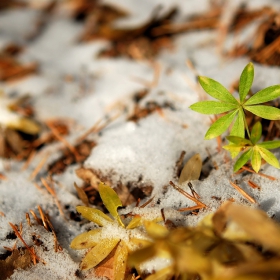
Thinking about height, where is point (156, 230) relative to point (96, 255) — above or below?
above

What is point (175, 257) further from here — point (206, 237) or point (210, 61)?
point (210, 61)

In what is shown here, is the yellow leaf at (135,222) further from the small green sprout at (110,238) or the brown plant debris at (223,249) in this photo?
the brown plant debris at (223,249)

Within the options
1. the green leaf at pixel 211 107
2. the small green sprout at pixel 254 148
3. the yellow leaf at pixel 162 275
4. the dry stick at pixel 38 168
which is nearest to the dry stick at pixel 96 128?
the dry stick at pixel 38 168

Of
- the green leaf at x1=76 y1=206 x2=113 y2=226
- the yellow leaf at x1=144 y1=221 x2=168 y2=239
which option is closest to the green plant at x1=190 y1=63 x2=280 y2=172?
the yellow leaf at x1=144 y1=221 x2=168 y2=239

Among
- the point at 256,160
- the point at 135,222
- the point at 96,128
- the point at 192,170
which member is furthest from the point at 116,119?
the point at 256,160

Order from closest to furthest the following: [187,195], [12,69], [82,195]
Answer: [187,195]
[82,195]
[12,69]

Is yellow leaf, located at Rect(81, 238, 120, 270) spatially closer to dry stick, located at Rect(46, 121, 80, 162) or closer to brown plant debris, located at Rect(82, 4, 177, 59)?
dry stick, located at Rect(46, 121, 80, 162)

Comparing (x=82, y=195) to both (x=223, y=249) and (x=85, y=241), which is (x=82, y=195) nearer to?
(x=85, y=241)
